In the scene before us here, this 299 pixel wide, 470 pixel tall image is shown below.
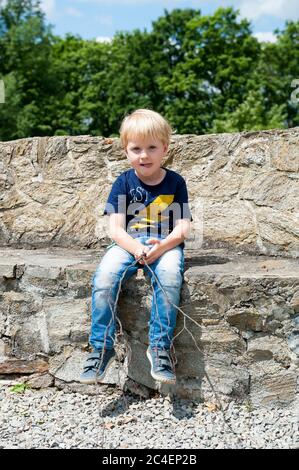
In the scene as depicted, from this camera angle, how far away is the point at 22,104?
19844mm

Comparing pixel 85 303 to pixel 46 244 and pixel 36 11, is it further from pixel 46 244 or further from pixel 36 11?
pixel 36 11

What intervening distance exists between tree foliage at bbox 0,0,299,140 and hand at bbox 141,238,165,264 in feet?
50.7

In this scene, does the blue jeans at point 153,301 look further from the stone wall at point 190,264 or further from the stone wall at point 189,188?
the stone wall at point 189,188

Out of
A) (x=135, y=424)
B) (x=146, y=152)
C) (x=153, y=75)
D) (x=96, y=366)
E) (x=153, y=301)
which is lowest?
(x=135, y=424)

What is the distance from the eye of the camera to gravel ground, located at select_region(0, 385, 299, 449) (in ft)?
8.48

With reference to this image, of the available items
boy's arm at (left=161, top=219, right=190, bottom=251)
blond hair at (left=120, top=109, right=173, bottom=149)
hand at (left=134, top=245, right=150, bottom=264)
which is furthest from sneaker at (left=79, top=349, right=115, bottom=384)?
blond hair at (left=120, top=109, right=173, bottom=149)

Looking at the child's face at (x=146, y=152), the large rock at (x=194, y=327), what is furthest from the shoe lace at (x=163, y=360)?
the child's face at (x=146, y=152)

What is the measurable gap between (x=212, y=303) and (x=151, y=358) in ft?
1.25

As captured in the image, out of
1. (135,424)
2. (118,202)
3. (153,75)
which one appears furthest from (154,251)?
(153,75)

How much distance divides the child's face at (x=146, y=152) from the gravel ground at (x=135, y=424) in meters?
1.08

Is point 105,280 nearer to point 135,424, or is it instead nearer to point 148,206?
point 148,206

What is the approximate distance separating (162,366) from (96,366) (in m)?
0.28

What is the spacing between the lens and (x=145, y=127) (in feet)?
9.37

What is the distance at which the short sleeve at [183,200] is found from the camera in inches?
118
